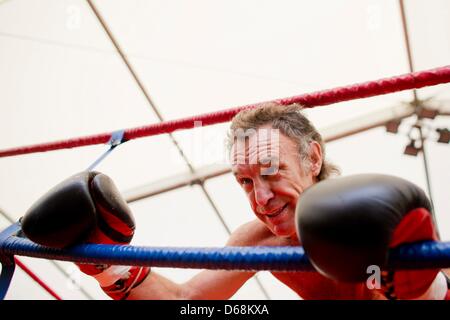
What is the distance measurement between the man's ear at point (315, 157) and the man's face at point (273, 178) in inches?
2.7

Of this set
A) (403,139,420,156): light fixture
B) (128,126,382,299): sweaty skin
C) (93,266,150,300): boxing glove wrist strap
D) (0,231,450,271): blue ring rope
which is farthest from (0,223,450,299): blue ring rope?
(403,139,420,156): light fixture

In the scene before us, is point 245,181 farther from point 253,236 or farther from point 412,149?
point 412,149

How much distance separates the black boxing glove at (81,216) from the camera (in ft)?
2.01

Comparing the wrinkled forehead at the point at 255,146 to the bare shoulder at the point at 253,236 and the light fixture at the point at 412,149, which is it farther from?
the light fixture at the point at 412,149

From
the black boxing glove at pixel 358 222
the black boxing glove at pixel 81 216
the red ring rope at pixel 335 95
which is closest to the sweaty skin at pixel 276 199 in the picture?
the red ring rope at pixel 335 95

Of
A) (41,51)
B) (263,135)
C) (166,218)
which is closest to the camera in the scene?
(263,135)

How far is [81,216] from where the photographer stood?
0.64 metres

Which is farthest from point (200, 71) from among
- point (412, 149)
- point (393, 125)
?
point (412, 149)

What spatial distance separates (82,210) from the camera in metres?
0.65

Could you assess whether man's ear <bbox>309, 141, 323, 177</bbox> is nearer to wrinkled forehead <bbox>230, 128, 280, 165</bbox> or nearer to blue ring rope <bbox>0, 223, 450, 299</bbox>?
wrinkled forehead <bbox>230, 128, 280, 165</bbox>
